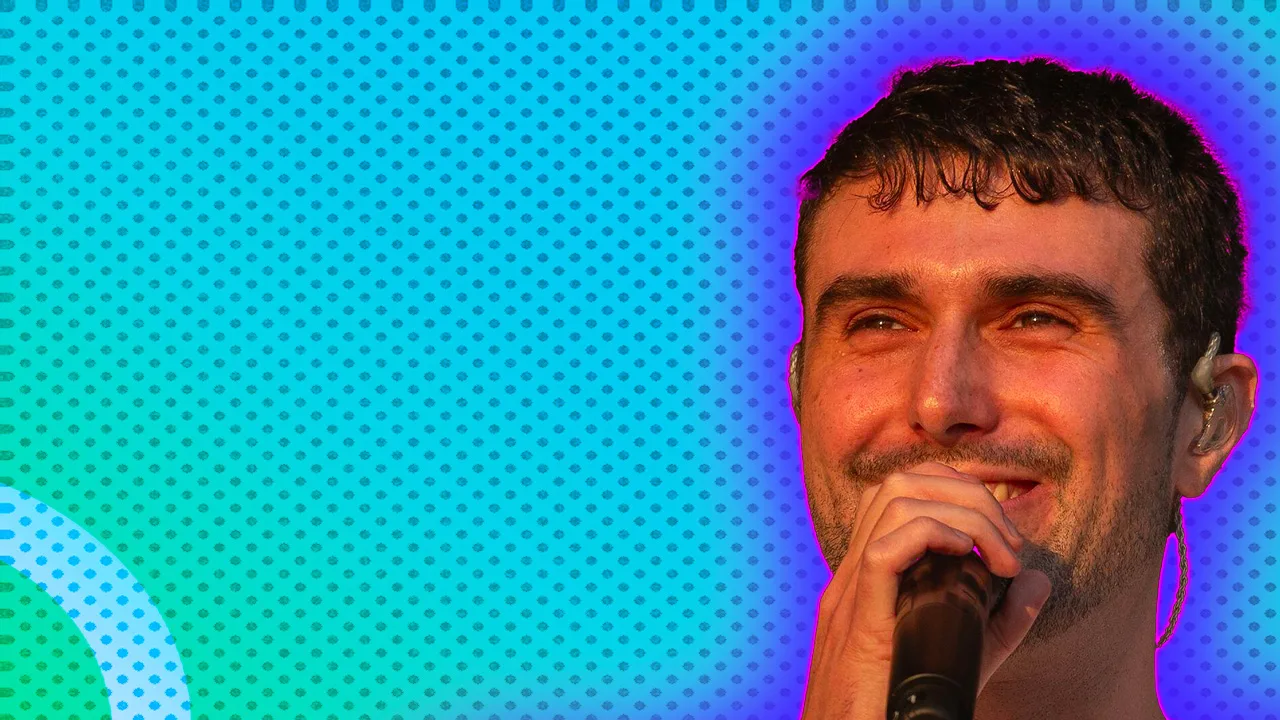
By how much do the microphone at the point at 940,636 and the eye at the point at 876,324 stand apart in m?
0.44

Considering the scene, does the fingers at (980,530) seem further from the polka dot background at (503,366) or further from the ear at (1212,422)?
the polka dot background at (503,366)

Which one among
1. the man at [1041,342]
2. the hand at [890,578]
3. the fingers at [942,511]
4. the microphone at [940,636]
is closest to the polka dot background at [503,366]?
the man at [1041,342]

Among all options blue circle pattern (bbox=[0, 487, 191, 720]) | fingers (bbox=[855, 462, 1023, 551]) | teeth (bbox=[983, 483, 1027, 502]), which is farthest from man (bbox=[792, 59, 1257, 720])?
blue circle pattern (bbox=[0, 487, 191, 720])

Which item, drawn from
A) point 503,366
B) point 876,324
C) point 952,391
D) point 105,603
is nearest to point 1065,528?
point 952,391

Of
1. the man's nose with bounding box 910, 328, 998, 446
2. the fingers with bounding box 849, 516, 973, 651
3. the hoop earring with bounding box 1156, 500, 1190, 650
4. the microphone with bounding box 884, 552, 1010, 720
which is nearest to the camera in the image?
the microphone with bounding box 884, 552, 1010, 720

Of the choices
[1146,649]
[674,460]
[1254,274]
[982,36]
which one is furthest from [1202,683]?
[982,36]

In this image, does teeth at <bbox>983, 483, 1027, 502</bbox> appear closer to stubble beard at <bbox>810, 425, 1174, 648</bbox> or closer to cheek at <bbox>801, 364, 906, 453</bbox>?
stubble beard at <bbox>810, 425, 1174, 648</bbox>

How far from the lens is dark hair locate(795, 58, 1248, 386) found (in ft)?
5.81

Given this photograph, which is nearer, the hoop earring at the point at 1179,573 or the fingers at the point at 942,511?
the fingers at the point at 942,511

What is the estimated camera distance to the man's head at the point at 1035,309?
5.50ft

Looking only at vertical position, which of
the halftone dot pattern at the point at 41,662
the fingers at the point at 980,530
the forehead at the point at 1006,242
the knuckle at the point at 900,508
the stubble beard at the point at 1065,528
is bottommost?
the halftone dot pattern at the point at 41,662

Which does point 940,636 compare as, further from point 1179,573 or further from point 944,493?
point 1179,573

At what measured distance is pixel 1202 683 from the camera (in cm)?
222

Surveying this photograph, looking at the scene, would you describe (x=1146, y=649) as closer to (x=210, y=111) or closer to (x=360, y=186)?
(x=360, y=186)
